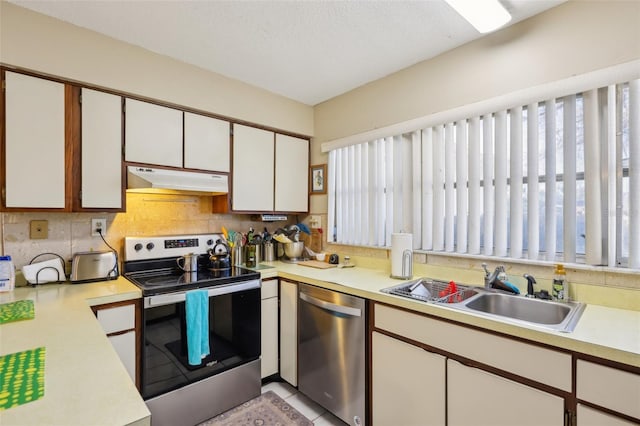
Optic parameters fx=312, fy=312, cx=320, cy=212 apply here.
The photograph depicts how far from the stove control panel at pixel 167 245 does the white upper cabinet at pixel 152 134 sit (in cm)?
58

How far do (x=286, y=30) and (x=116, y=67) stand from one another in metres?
1.10

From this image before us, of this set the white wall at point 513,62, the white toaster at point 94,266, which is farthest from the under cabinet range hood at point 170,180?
the white wall at point 513,62

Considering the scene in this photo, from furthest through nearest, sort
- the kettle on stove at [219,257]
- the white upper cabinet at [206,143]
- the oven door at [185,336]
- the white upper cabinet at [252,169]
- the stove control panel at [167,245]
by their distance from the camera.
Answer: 1. the white upper cabinet at [252,169]
2. the kettle on stove at [219,257]
3. the white upper cabinet at [206,143]
4. the stove control panel at [167,245]
5. the oven door at [185,336]

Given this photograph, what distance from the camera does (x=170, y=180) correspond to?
207 centimetres

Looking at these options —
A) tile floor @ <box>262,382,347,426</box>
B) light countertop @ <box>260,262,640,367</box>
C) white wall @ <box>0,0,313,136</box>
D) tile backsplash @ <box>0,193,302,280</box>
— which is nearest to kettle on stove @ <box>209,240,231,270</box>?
tile backsplash @ <box>0,193,302,280</box>

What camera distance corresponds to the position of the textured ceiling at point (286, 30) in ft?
5.46

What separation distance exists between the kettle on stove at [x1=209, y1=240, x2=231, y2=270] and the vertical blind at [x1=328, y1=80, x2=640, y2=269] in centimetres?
116

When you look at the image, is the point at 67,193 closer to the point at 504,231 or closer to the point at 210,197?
the point at 210,197

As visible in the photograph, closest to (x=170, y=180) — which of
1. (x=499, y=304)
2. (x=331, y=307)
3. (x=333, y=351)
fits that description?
(x=331, y=307)

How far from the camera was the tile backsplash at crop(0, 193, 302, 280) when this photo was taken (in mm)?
1890

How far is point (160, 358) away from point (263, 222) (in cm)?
149

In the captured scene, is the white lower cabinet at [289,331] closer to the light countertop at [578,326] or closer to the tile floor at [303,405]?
the tile floor at [303,405]

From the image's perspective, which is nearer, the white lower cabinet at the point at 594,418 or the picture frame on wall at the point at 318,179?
the white lower cabinet at the point at 594,418

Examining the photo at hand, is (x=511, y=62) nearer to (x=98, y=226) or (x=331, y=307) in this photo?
(x=331, y=307)
